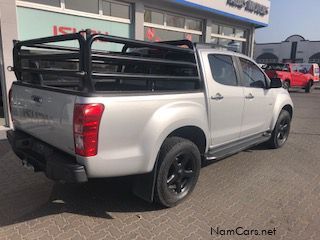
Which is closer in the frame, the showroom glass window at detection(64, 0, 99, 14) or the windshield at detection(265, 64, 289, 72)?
the showroom glass window at detection(64, 0, 99, 14)

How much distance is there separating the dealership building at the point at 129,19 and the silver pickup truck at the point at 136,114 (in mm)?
3601

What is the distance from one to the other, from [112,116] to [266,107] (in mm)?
3419

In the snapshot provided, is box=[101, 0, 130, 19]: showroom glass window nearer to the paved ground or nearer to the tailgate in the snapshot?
the paved ground

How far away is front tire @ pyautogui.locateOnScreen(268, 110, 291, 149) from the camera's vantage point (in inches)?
231

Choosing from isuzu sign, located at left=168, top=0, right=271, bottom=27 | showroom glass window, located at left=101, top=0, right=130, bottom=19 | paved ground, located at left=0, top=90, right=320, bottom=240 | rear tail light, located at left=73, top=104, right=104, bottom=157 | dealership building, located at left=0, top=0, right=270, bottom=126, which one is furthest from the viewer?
isuzu sign, located at left=168, top=0, right=271, bottom=27

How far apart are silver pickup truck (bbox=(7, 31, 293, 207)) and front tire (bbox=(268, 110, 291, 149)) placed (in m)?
1.13

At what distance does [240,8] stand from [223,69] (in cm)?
1200

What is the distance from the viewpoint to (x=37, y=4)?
771 centimetres

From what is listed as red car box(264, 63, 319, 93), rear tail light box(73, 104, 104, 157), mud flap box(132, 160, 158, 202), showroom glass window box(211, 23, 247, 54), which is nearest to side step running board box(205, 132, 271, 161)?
mud flap box(132, 160, 158, 202)

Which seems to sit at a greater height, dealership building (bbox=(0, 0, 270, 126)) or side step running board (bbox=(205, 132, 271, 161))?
dealership building (bbox=(0, 0, 270, 126))

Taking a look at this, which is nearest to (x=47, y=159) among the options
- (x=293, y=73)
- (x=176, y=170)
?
(x=176, y=170)

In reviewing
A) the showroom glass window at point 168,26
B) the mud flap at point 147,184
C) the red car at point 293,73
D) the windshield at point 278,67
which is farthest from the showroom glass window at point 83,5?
the windshield at point 278,67

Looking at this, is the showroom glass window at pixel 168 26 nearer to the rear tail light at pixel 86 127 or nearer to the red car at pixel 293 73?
the red car at pixel 293 73

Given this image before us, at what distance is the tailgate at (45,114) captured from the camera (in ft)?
9.28
